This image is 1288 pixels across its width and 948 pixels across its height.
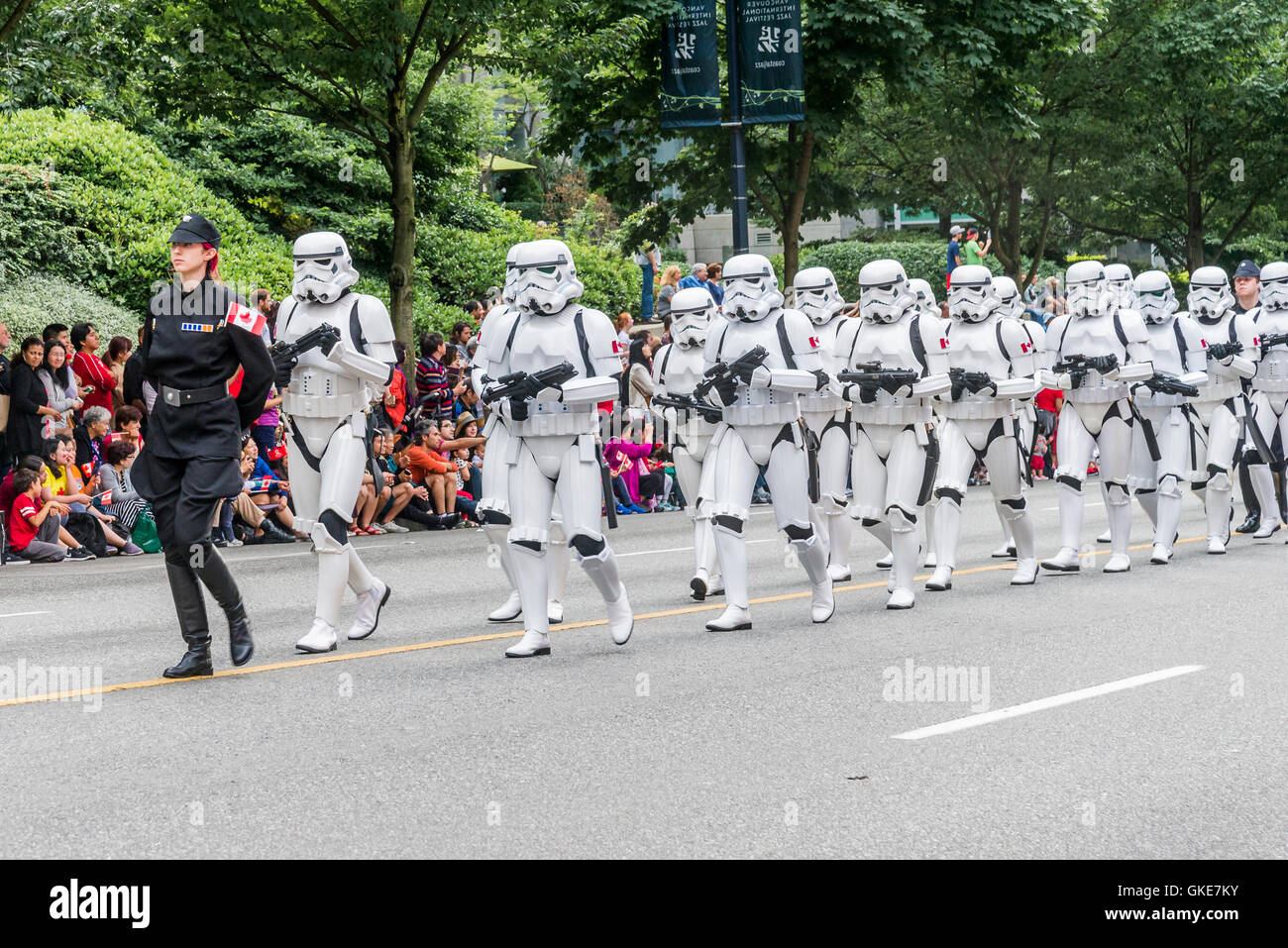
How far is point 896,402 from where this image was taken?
11594mm

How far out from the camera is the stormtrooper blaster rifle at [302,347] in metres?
9.47

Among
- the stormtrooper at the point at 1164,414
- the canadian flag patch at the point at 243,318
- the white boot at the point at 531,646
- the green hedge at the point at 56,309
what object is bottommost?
the white boot at the point at 531,646

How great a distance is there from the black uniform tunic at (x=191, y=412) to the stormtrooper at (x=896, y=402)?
4.55m

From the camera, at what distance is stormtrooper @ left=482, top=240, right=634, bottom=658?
Answer: 31.0 ft

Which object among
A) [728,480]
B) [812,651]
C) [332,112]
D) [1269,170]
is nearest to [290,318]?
[728,480]

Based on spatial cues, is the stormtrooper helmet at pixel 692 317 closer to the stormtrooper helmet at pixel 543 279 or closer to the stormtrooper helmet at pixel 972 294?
the stormtrooper helmet at pixel 972 294

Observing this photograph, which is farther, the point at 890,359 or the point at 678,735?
the point at 890,359

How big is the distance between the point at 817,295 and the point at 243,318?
5.37 metres

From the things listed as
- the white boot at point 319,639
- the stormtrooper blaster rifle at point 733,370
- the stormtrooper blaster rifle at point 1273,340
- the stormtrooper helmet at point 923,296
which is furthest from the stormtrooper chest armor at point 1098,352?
the white boot at point 319,639

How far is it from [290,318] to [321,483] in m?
0.95

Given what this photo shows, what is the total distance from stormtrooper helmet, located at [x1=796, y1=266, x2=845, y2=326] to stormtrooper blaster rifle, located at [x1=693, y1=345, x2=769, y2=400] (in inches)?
93.2

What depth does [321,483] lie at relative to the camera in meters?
9.70

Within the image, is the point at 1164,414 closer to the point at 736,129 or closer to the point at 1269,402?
the point at 1269,402

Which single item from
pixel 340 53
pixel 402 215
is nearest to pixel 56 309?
pixel 402 215
